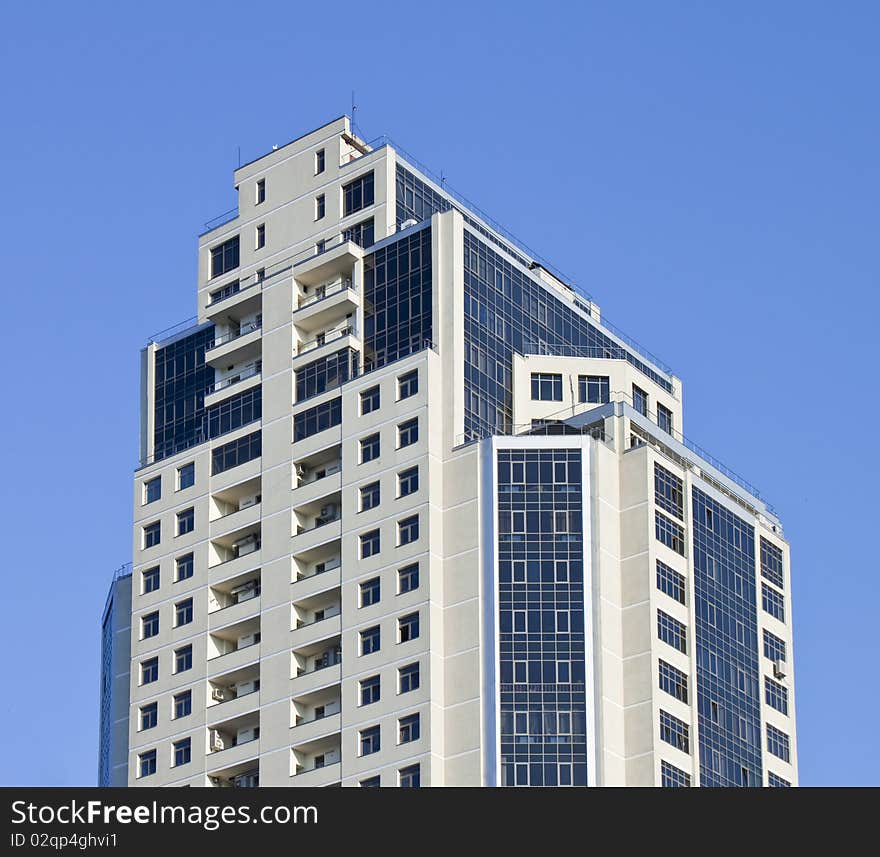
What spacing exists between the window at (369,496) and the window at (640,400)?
20428mm

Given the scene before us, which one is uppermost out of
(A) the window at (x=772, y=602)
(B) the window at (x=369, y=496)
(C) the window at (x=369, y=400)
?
(C) the window at (x=369, y=400)

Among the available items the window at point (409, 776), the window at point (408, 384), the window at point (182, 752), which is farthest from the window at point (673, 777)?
the window at point (182, 752)

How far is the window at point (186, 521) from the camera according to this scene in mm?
149375

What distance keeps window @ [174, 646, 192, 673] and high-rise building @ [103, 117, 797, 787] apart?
177 millimetres

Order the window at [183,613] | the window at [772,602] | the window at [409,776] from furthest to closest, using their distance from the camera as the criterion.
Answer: the window at [772,602] < the window at [183,613] < the window at [409,776]

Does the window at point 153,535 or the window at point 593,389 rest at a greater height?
the window at point 593,389

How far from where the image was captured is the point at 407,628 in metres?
136

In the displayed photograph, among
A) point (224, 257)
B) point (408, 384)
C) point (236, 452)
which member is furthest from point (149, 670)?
point (224, 257)

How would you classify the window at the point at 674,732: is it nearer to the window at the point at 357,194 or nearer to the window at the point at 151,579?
the window at the point at 151,579

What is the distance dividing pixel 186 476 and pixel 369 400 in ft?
47.2

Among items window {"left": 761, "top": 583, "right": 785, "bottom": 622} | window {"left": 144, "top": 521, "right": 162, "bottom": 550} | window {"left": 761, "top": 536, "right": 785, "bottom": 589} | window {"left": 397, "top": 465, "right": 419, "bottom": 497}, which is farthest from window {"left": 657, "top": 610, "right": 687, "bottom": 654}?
window {"left": 144, "top": 521, "right": 162, "bottom": 550}

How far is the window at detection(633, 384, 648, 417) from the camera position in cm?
15375

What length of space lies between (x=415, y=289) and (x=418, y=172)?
11.1 meters

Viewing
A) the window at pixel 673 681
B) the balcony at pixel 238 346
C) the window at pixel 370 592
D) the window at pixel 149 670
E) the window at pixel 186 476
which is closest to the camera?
the window at pixel 673 681
